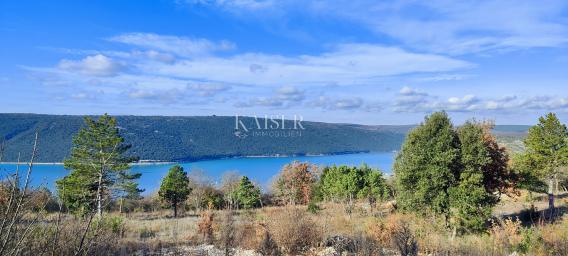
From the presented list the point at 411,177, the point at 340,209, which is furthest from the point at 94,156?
the point at 411,177

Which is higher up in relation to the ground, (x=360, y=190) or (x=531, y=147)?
(x=531, y=147)

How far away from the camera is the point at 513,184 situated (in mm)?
17062

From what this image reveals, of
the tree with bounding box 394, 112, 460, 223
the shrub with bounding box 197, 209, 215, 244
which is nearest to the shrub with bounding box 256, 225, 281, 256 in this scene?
the shrub with bounding box 197, 209, 215, 244

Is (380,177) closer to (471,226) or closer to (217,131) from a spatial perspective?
(471,226)

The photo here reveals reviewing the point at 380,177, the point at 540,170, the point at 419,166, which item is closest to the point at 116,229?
the point at 419,166

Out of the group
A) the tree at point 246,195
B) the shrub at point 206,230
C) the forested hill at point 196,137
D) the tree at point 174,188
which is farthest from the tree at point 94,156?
the forested hill at point 196,137

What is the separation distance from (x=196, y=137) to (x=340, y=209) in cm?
11468

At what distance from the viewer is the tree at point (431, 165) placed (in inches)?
593

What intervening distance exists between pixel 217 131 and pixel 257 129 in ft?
73.7

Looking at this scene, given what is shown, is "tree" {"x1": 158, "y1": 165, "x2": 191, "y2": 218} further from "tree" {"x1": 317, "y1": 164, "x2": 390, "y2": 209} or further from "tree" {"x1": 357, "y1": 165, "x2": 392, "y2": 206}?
"tree" {"x1": 357, "y1": 165, "x2": 392, "y2": 206}

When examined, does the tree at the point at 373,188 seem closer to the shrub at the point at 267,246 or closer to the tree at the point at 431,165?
the tree at the point at 431,165

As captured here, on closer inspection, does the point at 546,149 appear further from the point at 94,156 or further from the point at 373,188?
the point at 94,156

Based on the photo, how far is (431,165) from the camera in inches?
599

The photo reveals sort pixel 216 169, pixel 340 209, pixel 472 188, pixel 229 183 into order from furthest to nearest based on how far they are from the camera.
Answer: pixel 216 169 < pixel 229 183 < pixel 340 209 < pixel 472 188
